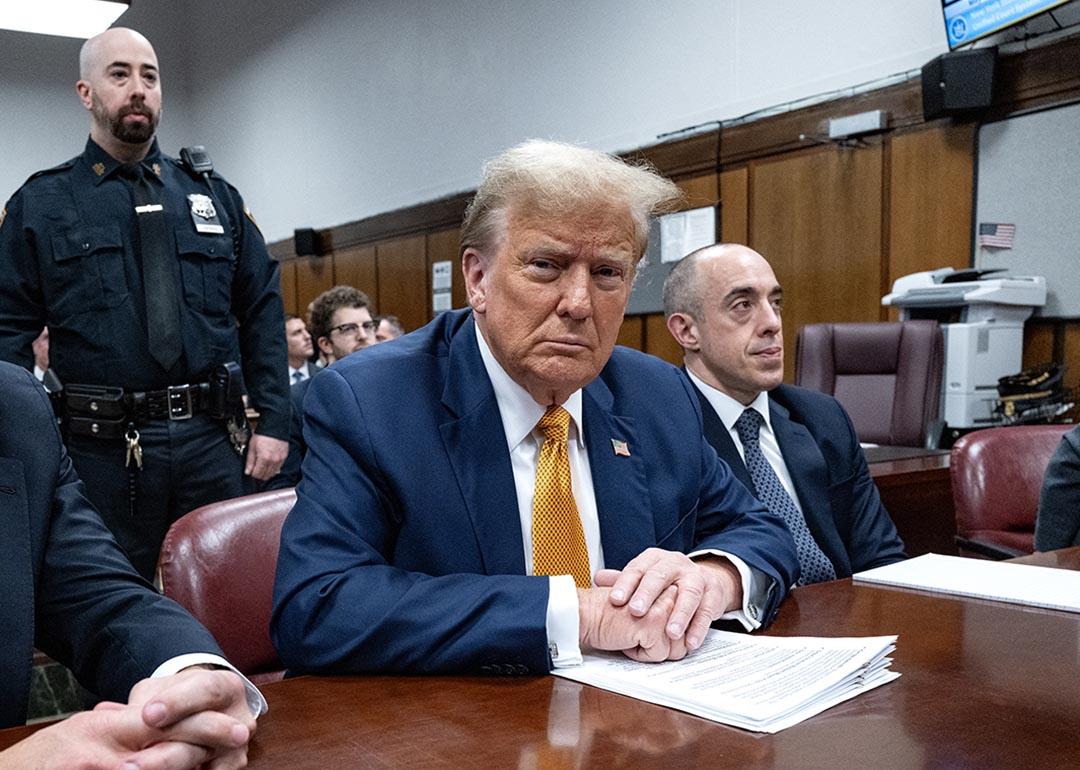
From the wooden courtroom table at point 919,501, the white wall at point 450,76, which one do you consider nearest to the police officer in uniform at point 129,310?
the wooden courtroom table at point 919,501

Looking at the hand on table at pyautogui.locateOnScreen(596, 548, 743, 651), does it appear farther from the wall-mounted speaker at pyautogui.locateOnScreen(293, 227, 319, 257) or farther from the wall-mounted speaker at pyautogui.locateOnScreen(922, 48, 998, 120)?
the wall-mounted speaker at pyautogui.locateOnScreen(293, 227, 319, 257)

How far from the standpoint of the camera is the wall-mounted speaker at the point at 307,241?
36.7 feet

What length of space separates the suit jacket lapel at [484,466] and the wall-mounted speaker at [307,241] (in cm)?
1017

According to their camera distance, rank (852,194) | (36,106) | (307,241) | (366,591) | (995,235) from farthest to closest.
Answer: (36,106) < (307,241) < (852,194) < (995,235) < (366,591)

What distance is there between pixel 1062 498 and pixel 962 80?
12.0ft

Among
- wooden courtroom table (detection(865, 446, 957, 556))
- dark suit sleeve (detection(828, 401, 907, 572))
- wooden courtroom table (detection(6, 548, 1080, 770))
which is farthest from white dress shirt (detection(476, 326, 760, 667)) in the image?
wooden courtroom table (detection(865, 446, 957, 556))

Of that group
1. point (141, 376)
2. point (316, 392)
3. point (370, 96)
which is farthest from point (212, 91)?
point (316, 392)

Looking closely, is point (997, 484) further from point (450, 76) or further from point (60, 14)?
point (60, 14)

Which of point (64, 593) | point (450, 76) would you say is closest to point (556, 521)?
point (64, 593)

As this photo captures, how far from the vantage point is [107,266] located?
2646 millimetres

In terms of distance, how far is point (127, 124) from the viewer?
2.67 m

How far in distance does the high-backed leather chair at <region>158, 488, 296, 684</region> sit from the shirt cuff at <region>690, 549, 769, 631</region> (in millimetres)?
711

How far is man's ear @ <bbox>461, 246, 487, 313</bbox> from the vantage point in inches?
57.8

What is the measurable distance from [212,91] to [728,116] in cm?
831
